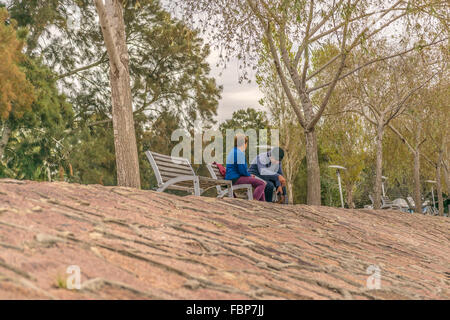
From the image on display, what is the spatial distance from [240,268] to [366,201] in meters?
37.5

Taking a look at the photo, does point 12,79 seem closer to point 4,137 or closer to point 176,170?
point 4,137

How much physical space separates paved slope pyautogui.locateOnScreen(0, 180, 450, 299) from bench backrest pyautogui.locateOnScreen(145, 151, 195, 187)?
0.96 m

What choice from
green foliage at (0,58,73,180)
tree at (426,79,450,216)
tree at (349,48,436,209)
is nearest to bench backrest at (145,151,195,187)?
green foliage at (0,58,73,180)

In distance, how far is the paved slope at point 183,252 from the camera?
300cm

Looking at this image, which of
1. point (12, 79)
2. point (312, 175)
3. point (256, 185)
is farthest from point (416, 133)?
point (12, 79)

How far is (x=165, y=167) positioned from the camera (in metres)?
7.30

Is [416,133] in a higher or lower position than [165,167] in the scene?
higher

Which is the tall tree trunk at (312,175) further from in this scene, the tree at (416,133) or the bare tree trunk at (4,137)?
the bare tree trunk at (4,137)

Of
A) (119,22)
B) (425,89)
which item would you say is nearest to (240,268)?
(119,22)

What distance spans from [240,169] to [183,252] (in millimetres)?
4225

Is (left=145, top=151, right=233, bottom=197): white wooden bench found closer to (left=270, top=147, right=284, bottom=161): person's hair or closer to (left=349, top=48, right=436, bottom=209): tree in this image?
(left=270, top=147, right=284, bottom=161): person's hair

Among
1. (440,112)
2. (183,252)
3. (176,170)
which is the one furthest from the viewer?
(440,112)

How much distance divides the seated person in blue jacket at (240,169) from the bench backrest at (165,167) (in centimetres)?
67

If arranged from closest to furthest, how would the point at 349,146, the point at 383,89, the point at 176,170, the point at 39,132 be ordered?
the point at 176,170 → the point at 39,132 → the point at 383,89 → the point at 349,146
